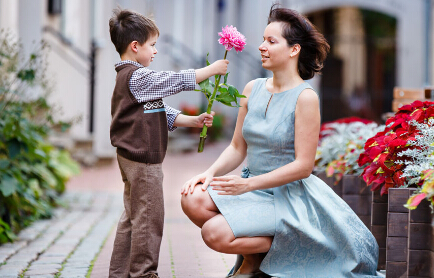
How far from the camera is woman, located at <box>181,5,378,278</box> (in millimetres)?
2936

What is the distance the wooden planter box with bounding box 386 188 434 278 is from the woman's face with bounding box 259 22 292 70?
0.84m

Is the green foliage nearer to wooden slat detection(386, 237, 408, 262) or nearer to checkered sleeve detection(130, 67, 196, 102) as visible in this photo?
checkered sleeve detection(130, 67, 196, 102)

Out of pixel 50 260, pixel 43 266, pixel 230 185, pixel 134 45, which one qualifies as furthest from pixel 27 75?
pixel 230 185

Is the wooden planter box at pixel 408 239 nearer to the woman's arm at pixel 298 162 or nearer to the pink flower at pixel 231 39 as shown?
the woman's arm at pixel 298 162

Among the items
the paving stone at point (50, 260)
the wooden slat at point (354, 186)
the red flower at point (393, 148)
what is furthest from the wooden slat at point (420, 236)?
the paving stone at point (50, 260)

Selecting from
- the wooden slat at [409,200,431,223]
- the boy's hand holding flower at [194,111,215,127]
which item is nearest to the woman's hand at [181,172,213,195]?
the boy's hand holding flower at [194,111,215,127]

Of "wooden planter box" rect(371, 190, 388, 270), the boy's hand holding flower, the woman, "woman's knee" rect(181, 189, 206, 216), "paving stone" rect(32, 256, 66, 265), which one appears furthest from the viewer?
"paving stone" rect(32, 256, 66, 265)

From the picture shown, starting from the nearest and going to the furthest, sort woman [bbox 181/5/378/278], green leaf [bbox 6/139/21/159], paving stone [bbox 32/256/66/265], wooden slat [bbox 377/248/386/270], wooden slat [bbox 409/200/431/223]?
wooden slat [bbox 409/200/431/223], woman [bbox 181/5/378/278], wooden slat [bbox 377/248/386/270], paving stone [bbox 32/256/66/265], green leaf [bbox 6/139/21/159]

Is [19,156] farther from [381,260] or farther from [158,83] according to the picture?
[381,260]

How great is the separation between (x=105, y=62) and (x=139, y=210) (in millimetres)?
9831

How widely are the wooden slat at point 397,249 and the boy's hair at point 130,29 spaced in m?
1.52

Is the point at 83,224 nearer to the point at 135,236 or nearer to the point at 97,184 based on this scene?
the point at 135,236

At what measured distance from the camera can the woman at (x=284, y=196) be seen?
9.63 feet

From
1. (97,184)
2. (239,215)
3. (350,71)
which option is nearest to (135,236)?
(239,215)
